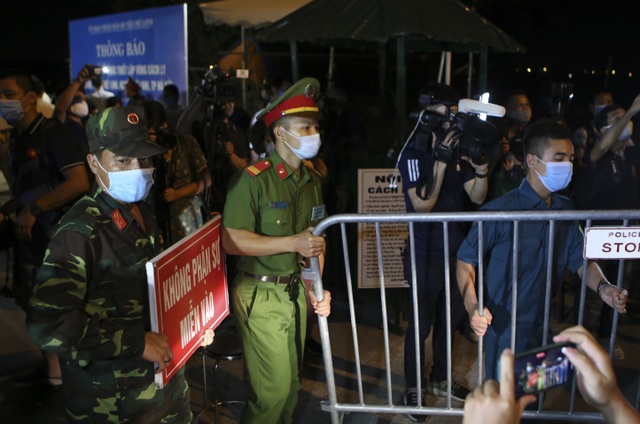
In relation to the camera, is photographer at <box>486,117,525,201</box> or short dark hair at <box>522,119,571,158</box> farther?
photographer at <box>486,117,525,201</box>

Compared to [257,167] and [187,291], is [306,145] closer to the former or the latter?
[257,167]

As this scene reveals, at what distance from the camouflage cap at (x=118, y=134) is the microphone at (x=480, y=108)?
187 centimetres

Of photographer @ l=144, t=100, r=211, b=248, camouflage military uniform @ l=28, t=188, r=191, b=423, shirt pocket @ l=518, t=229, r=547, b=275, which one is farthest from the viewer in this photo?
photographer @ l=144, t=100, r=211, b=248

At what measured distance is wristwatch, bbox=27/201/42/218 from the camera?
4.47 meters

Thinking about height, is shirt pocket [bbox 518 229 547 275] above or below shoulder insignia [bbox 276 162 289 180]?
below

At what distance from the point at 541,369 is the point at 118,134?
195cm

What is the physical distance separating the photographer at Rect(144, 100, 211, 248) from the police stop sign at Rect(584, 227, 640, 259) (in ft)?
10.1

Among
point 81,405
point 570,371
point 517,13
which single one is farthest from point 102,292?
point 517,13

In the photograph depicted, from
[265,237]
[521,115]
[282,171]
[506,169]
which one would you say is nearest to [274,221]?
[265,237]

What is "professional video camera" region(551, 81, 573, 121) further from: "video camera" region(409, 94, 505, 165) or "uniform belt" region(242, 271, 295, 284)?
"uniform belt" region(242, 271, 295, 284)

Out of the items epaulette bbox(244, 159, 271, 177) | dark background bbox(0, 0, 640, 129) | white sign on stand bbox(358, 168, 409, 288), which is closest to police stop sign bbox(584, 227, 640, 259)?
epaulette bbox(244, 159, 271, 177)

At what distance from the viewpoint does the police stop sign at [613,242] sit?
3.03 meters

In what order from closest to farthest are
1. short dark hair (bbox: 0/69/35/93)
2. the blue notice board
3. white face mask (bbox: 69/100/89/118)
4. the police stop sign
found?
1. the police stop sign
2. short dark hair (bbox: 0/69/35/93)
3. white face mask (bbox: 69/100/89/118)
4. the blue notice board

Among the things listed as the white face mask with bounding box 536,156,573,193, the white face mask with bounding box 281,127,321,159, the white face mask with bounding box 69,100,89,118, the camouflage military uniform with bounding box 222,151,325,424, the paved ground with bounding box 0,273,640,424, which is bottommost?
the paved ground with bounding box 0,273,640,424
